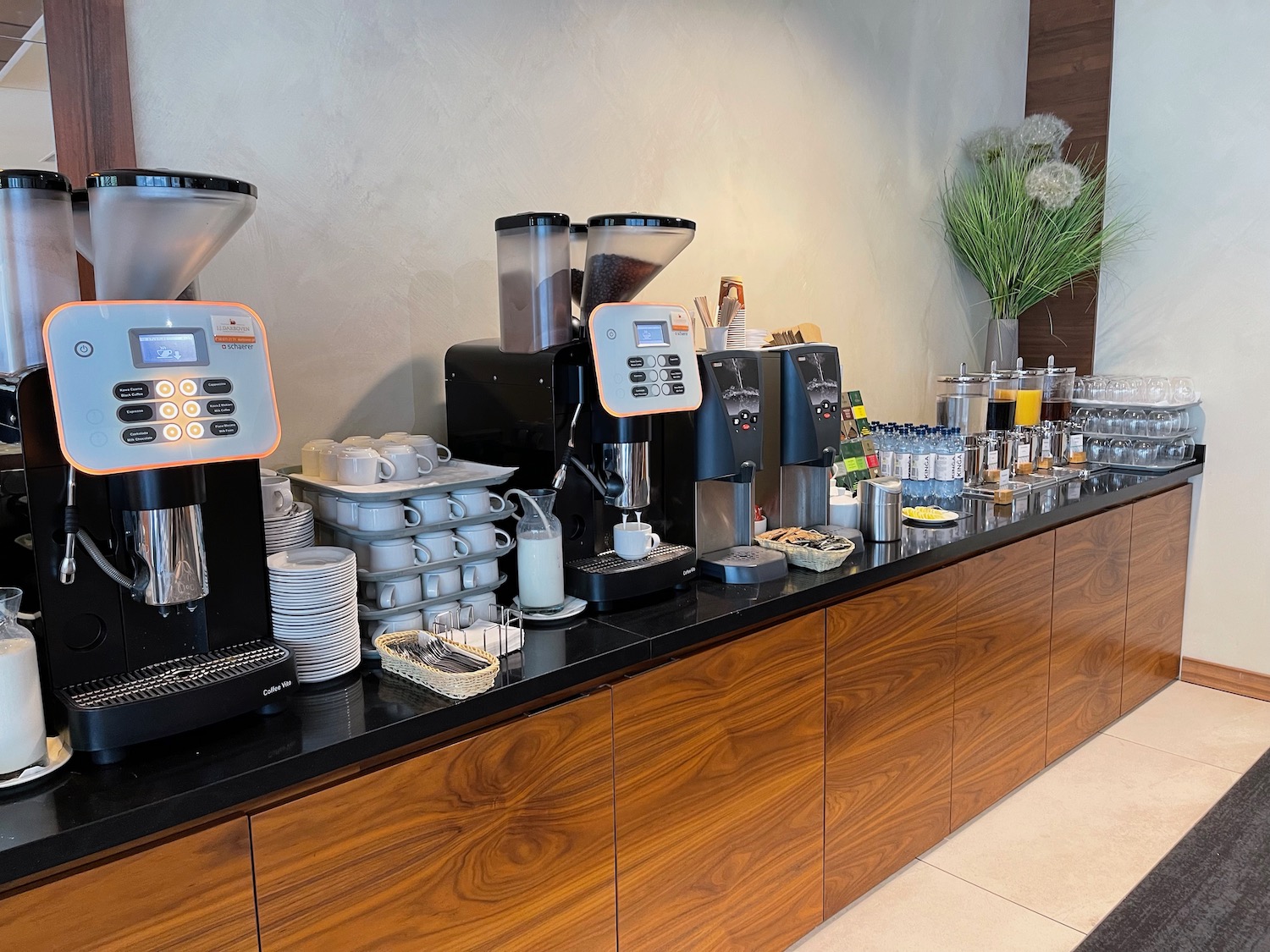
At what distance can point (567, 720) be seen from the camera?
4.91 feet

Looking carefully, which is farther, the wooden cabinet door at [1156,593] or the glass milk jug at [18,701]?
the wooden cabinet door at [1156,593]

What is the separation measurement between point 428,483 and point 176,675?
19.2 inches

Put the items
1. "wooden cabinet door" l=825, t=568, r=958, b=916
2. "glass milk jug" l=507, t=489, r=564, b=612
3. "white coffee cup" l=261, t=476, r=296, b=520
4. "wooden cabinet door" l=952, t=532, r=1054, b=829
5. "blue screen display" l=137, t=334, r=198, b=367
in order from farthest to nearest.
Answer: "wooden cabinet door" l=952, t=532, r=1054, b=829, "wooden cabinet door" l=825, t=568, r=958, b=916, "glass milk jug" l=507, t=489, r=564, b=612, "white coffee cup" l=261, t=476, r=296, b=520, "blue screen display" l=137, t=334, r=198, b=367

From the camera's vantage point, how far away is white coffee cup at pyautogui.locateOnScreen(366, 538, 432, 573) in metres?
1.52

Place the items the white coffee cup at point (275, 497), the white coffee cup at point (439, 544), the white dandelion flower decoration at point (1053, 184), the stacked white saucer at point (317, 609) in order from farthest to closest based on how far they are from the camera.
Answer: the white dandelion flower decoration at point (1053, 184)
the white coffee cup at point (439, 544)
the white coffee cup at point (275, 497)
the stacked white saucer at point (317, 609)

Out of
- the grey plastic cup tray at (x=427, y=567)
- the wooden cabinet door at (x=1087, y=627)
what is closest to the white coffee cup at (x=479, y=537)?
the grey plastic cup tray at (x=427, y=567)

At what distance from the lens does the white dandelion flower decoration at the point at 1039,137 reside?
3529mm

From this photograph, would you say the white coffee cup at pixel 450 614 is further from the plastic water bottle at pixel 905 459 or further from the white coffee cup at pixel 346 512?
the plastic water bottle at pixel 905 459

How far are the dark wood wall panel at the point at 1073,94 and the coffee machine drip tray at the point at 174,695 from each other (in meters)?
3.40

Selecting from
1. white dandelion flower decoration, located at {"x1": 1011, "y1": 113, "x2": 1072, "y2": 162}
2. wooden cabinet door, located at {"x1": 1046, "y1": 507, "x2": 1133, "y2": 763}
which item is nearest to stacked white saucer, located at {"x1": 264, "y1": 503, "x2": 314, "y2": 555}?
wooden cabinet door, located at {"x1": 1046, "y1": 507, "x2": 1133, "y2": 763}

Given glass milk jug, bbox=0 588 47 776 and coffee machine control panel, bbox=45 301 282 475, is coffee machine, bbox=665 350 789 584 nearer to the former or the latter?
coffee machine control panel, bbox=45 301 282 475

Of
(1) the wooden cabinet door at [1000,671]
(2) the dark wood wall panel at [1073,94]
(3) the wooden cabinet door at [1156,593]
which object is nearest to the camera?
(1) the wooden cabinet door at [1000,671]

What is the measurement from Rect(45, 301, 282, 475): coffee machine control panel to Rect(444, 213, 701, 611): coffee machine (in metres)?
0.58

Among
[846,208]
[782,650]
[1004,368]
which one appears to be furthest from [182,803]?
[1004,368]
